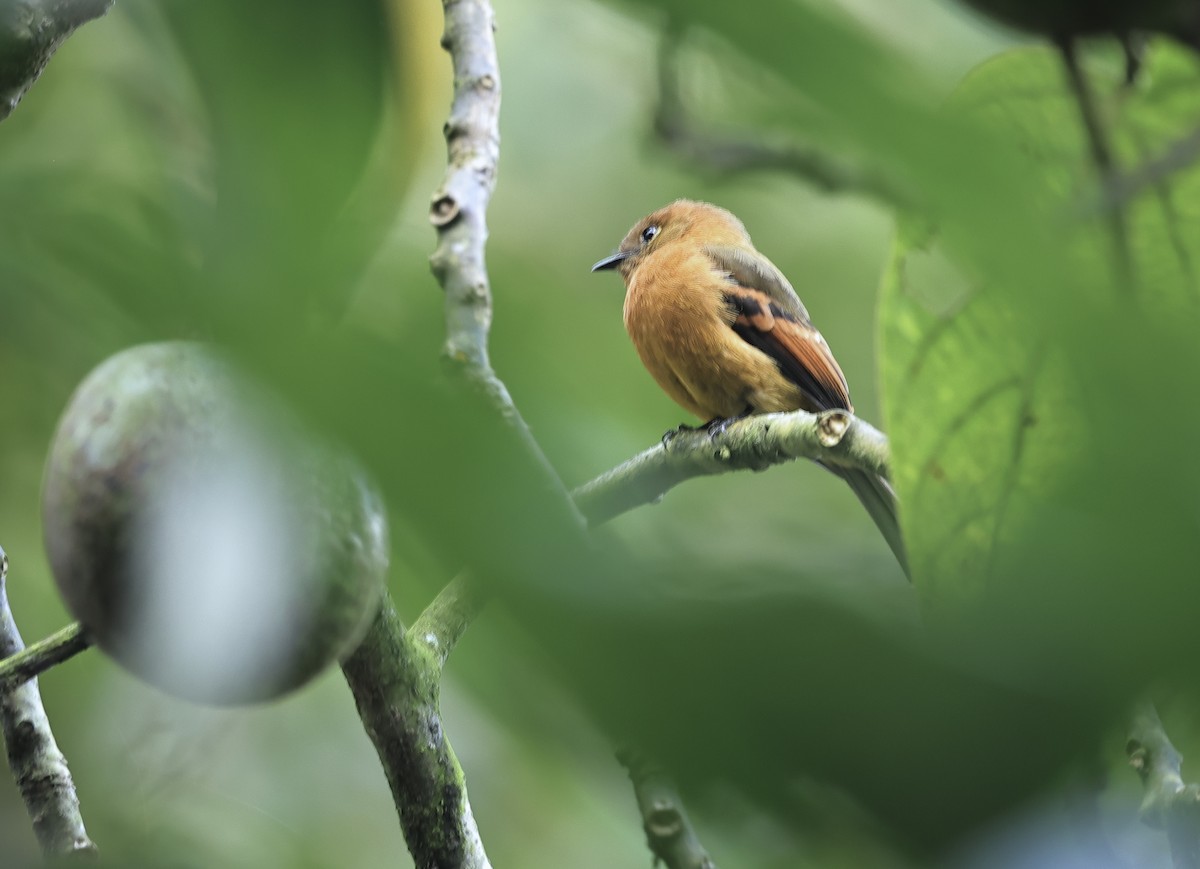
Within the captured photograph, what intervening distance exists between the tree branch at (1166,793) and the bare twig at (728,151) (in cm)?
25

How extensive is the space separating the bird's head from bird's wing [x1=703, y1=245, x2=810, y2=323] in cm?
19

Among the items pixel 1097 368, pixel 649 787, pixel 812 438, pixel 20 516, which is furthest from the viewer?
pixel 20 516

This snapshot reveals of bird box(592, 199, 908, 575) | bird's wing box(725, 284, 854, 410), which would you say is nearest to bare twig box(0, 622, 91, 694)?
bird box(592, 199, 908, 575)

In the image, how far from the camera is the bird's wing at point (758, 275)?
151 inches

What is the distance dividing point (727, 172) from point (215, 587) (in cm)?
87

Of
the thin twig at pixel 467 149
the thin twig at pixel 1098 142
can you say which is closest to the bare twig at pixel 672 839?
the thin twig at pixel 1098 142

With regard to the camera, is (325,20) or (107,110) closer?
(325,20)

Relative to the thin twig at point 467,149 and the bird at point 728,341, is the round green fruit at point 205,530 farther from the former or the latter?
the bird at point 728,341

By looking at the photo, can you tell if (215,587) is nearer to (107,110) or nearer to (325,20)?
(325,20)

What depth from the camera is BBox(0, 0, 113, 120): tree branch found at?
1.44 feet

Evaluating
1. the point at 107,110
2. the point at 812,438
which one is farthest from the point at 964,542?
the point at 812,438

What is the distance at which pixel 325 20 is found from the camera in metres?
0.41

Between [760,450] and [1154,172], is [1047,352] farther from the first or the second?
[760,450]

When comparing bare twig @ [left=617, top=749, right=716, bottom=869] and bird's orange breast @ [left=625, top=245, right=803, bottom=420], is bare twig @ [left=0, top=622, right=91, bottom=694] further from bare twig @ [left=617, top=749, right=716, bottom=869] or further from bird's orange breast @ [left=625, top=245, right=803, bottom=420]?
bird's orange breast @ [left=625, top=245, right=803, bottom=420]
